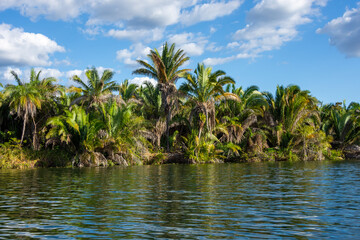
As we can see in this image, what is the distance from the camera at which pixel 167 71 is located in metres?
35.9

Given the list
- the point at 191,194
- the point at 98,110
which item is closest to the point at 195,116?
the point at 98,110

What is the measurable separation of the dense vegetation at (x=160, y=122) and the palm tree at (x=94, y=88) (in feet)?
0.30

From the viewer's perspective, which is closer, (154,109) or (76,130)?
(76,130)

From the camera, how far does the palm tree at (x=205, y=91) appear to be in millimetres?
34222

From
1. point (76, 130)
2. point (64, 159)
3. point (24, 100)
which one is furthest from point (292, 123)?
point (24, 100)

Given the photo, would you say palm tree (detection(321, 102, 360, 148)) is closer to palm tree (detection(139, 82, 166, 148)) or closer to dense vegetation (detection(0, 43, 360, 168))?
dense vegetation (detection(0, 43, 360, 168))

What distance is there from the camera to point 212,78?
34.8m

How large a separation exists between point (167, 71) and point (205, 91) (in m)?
4.47

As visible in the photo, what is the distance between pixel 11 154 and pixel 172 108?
50.5 feet

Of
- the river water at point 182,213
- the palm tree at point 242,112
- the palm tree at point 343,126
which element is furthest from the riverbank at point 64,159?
the palm tree at point 343,126

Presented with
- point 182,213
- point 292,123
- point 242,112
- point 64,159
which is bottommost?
point 182,213

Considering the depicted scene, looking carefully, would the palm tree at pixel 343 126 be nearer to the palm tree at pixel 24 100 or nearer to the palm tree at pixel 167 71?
the palm tree at pixel 167 71

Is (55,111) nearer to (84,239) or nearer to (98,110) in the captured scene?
(98,110)

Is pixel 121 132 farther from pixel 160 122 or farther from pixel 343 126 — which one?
pixel 343 126
